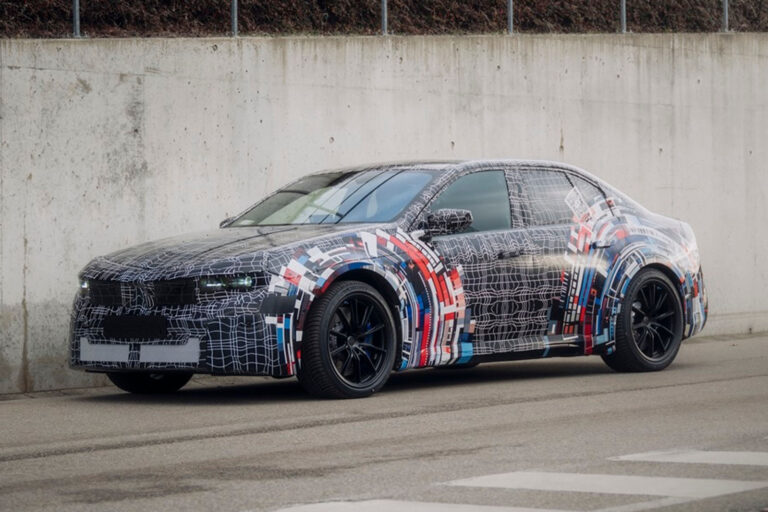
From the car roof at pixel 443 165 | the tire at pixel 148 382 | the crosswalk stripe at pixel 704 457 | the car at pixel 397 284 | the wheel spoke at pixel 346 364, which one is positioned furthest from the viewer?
the car roof at pixel 443 165

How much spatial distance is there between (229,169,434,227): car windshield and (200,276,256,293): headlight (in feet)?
4.02

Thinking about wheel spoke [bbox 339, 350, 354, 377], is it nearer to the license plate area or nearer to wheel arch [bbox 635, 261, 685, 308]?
the license plate area

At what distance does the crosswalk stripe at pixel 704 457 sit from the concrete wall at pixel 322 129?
19.4ft

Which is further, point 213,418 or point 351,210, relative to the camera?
point 351,210

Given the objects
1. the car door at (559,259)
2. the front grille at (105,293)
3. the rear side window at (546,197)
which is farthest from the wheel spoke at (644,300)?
the front grille at (105,293)

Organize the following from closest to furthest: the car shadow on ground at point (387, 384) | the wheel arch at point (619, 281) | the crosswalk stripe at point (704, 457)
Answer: the crosswalk stripe at point (704, 457) < the car shadow on ground at point (387, 384) < the wheel arch at point (619, 281)

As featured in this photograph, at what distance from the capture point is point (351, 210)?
10.8 metres

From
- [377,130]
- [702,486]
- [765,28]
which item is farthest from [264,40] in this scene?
[765,28]

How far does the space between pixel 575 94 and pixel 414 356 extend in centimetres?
629

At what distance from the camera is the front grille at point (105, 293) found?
395 inches

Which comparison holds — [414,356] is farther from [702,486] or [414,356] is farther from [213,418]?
[702,486]

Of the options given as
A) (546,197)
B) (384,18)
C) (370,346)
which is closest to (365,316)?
(370,346)

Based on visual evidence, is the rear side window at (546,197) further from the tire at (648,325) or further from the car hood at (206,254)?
the car hood at (206,254)

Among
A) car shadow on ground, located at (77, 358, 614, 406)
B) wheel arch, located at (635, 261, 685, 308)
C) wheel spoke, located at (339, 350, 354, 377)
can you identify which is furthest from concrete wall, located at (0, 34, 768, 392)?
wheel arch, located at (635, 261, 685, 308)
